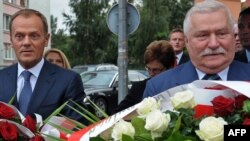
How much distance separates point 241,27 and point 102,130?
3.23 m

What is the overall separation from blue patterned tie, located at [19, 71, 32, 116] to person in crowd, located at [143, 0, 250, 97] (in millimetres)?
808

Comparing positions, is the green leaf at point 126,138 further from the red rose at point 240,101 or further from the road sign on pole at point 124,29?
the road sign on pole at point 124,29

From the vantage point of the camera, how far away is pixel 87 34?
4469 centimetres

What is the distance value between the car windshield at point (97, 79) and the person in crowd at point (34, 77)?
10.0 meters

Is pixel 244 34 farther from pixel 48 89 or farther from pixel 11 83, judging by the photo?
pixel 11 83

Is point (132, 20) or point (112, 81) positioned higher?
point (132, 20)

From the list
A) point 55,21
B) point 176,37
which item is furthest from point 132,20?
point 55,21

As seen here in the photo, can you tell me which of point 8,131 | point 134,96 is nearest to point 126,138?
point 8,131

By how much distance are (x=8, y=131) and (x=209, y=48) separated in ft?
3.36

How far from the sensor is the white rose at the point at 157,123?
167cm

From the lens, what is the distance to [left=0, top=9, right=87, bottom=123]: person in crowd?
2.99 m

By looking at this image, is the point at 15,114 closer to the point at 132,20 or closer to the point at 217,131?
the point at 217,131

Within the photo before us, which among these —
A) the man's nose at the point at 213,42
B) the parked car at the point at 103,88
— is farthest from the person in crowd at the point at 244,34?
the parked car at the point at 103,88

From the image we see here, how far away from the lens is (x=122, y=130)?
1723 mm
